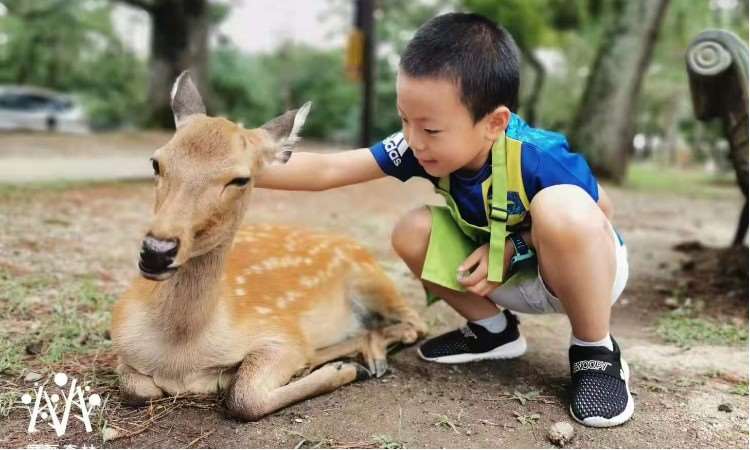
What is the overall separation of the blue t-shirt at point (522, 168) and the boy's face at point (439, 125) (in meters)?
0.11

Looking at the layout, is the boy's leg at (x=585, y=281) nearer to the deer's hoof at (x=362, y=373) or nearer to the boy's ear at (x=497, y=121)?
the boy's ear at (x=497, y=121)

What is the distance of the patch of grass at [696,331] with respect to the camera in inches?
118

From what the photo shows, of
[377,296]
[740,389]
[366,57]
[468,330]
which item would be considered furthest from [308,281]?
[366,57]

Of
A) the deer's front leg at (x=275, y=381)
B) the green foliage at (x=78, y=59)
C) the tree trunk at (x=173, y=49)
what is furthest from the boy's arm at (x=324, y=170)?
the green foliage at (x=78, y=59)

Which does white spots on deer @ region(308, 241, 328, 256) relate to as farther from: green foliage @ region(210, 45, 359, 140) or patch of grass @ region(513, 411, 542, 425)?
green foliage @ region(210, 45, 359, 140)

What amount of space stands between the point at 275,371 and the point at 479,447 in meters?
0.69

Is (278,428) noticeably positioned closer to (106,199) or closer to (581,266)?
(581,266)

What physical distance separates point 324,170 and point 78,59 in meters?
22.6

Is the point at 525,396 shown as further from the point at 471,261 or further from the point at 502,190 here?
the point at 502,190

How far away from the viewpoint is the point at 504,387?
2.45 m

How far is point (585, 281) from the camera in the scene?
2.21 m

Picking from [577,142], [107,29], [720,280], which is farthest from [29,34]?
[720,280]

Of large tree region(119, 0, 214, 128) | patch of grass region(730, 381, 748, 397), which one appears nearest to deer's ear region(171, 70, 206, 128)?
patch of grass region(730, 381, 748, 397)

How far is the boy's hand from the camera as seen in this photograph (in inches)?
94.1
